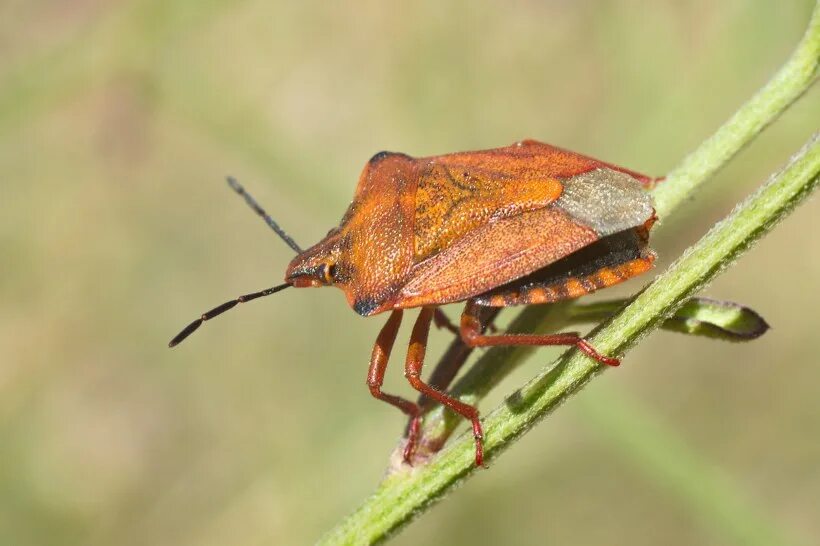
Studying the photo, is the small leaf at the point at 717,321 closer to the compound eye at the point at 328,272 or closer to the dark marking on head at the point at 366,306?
the dark marking on head at the point at 366,306

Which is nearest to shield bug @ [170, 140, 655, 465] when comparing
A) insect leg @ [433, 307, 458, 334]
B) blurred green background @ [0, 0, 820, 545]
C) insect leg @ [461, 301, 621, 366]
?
insect leg @ [461, 301, 621, 366]

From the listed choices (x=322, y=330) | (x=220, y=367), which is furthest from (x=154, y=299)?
(x=322, y=330)

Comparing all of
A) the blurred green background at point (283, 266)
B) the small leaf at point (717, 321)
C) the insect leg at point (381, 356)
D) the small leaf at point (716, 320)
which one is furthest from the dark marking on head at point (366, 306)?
the blurred green background at point (283, 266)

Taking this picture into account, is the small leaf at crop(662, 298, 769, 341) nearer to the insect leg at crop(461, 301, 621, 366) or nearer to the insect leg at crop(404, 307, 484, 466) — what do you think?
the insect leg at crop(461, 301, 621, 366)

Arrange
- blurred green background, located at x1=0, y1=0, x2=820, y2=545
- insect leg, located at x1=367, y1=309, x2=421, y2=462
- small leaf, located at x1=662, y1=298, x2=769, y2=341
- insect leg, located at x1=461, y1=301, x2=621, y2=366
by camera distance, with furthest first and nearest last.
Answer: blurred green background, located at x1=0, y1=0, x2=820, y2=545 < insect leg, located at x1=367, y1=309, x2=421, y2=462 < insect leg, located at x1=461, y1=301, x2=621, y2=366 < small leaf, located at x1=662, y1=298, x2=769, y2=341

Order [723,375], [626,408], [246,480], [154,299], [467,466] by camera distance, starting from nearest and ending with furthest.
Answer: [467,466] → [626,408] → [246,480] → [723,375] → [154,299]

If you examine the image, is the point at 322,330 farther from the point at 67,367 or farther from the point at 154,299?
the point at 67,367

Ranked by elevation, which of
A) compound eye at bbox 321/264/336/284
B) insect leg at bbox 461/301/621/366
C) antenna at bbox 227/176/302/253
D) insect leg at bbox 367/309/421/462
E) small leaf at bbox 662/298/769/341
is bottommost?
small leaf at bbox 662/298/769/341

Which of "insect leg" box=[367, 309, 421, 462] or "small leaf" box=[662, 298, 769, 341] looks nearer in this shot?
"small leaf" box=[662, 298, 769, 341]
